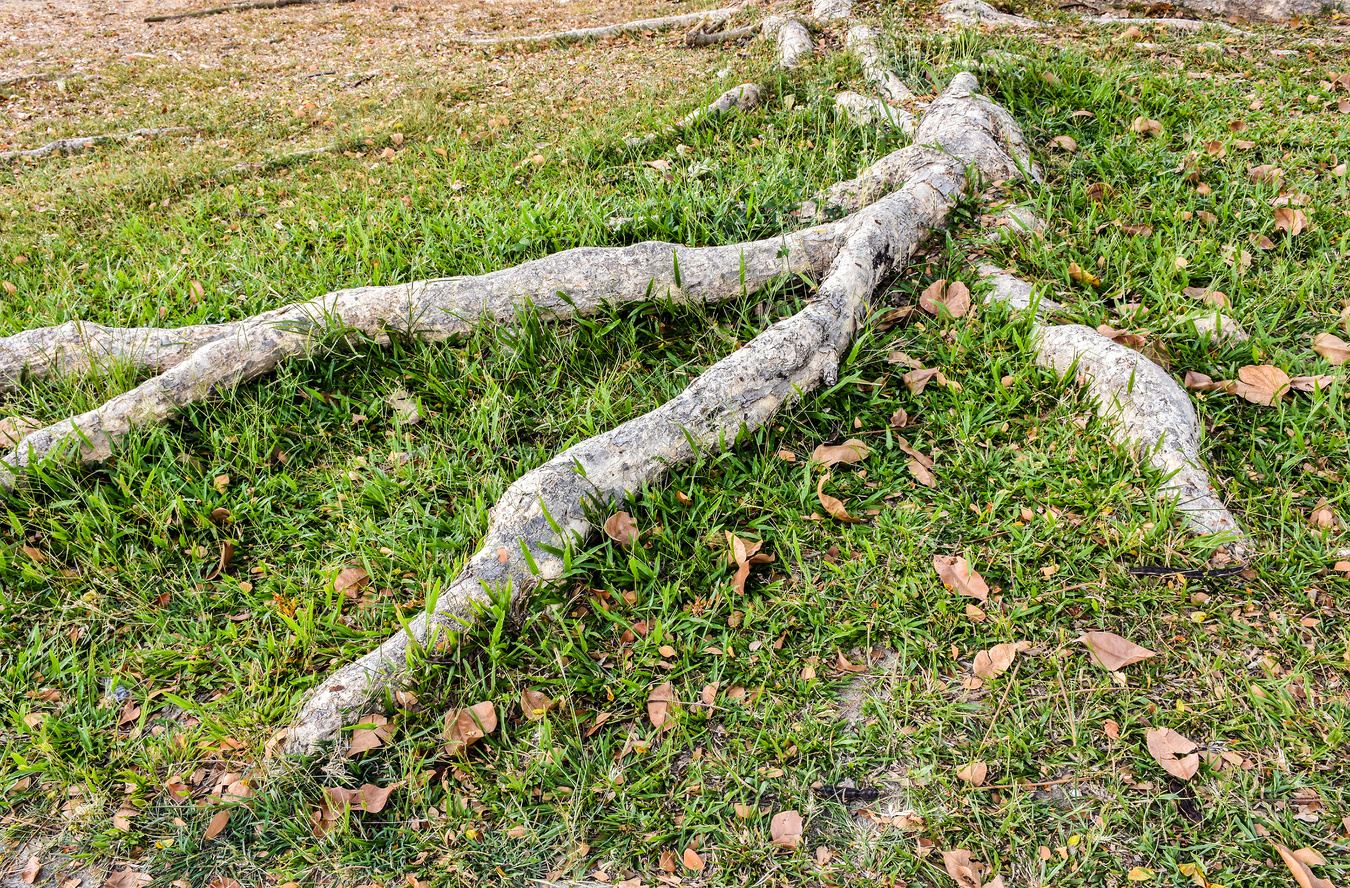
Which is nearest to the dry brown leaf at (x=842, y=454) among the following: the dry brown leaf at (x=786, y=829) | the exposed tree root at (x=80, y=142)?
the dry brown leaf at (x=786, y=829)

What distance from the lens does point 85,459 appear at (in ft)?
9.20

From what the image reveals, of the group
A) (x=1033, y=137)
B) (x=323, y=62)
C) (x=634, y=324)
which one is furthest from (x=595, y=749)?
(x=323, y=62)

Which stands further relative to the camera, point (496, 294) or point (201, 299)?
point (201, 299)

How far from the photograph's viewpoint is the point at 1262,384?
8.86 feet

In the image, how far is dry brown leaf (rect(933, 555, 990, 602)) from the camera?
7.67 feet

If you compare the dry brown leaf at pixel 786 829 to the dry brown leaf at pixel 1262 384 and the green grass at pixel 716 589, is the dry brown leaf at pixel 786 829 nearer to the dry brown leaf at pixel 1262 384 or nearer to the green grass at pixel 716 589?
the green grass at pixel 716 589

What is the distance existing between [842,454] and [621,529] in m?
0.88

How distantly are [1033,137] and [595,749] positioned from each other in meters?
4.07

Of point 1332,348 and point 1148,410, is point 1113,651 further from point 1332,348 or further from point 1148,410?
→ point 1332,348

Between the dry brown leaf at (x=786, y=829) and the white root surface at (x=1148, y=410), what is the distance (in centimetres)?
158

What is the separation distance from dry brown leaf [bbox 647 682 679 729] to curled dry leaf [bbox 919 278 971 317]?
2.00 metres

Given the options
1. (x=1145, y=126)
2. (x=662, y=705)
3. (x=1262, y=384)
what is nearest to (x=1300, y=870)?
(x=662, y=705)

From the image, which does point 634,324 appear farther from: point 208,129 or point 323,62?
point 323,62

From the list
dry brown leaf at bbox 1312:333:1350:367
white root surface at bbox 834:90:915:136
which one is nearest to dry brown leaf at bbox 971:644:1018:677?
dry brown leaf at bbox 1312:333:1350:367
